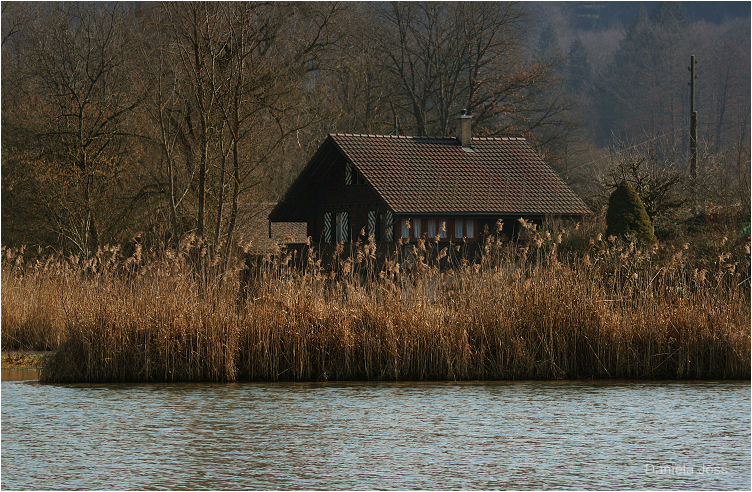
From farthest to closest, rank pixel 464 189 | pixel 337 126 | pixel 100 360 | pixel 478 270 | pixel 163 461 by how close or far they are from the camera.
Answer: pixel 337 126, pixel 464 189, pixel 478 270, pixel 100 360, pixel 163 461

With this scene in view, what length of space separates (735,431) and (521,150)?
2551cm

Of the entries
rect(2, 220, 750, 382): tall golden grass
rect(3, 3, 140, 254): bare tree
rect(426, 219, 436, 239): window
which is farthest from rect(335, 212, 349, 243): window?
rect(2, 220, 750, 382): tall golden grass

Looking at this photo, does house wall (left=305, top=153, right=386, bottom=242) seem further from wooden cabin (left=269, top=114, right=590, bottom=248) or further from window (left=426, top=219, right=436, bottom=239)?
window (left=426, top=219, right=436, bottom=239)

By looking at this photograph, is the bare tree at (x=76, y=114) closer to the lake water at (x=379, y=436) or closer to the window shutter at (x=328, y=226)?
the window shutter at (x=328, y=226)

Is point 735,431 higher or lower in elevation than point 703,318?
lower

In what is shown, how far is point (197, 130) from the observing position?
27609 millimetres

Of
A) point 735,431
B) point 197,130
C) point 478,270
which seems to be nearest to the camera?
point 735,431

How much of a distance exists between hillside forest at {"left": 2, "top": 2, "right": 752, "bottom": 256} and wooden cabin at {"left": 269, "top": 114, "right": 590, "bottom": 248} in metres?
1.45

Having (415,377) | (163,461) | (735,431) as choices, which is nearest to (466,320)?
(415,377)

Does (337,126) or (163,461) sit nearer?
(163,461)

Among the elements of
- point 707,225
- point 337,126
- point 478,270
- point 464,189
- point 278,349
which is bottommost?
point 278,349

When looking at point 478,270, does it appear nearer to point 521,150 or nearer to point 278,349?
point 278,349

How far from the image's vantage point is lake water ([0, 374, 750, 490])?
7.71 metres

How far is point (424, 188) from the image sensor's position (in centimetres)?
3116
